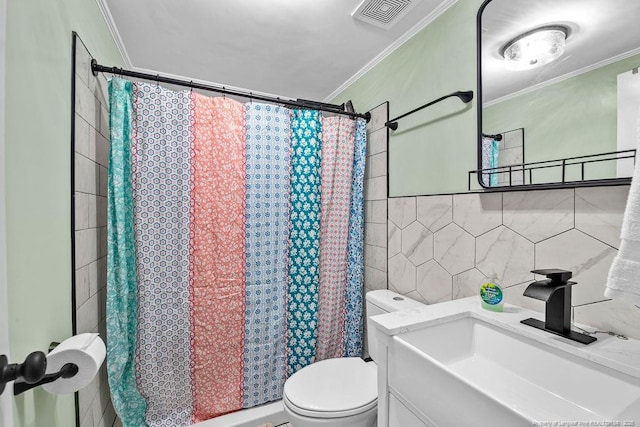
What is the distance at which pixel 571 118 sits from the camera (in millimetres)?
912

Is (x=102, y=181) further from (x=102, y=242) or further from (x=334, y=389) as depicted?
(x=334, y=389)

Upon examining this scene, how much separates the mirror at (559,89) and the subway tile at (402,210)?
44cm

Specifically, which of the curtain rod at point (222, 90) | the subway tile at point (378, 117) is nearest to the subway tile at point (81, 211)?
the curtain rod at point (222, 90)

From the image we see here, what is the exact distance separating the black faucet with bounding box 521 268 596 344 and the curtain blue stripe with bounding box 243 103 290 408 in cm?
125

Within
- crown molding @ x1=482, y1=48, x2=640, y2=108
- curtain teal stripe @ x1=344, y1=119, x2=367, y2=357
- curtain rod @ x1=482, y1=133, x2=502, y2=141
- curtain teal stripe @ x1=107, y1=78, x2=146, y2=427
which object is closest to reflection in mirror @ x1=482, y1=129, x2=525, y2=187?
curtain rod @ x1=482, y1=133, x2=502, y2=141

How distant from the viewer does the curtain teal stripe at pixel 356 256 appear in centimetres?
191

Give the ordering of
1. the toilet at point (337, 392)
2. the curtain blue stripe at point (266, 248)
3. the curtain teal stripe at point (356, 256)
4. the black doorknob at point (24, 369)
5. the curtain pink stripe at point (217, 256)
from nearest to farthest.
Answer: the black doorknob at point (24, 369), the toilet at point (337, 392), the curtain pink stripe at point (217, 256), the curtain blue stripe at point (266, 248), the curtain teal stripe at point (356, 256)

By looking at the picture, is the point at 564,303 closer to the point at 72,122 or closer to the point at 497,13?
the point at 497,13

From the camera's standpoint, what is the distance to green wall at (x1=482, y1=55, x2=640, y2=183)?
83 cm

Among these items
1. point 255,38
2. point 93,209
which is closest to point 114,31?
point 255,38

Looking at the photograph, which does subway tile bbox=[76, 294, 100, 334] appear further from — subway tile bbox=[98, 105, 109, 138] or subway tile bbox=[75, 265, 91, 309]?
subway tile bbox=[98, 105, 109, 138]

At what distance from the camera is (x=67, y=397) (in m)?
0.97

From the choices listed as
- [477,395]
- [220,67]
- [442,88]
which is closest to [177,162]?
[220,67]

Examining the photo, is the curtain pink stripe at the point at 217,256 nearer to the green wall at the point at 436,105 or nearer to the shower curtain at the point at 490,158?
the green wall at the point at 436,105
